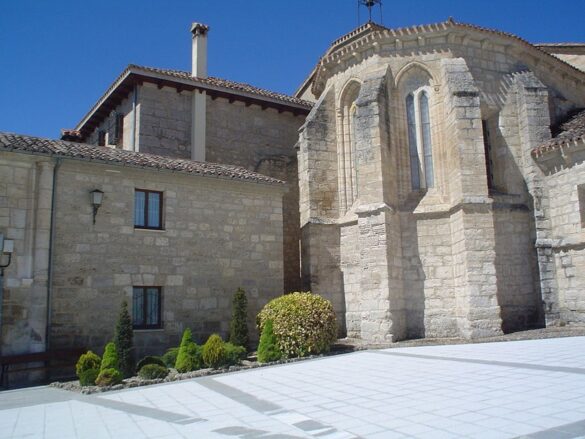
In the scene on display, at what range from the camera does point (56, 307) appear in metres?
12.0

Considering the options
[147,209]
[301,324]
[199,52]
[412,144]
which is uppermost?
[199,52]

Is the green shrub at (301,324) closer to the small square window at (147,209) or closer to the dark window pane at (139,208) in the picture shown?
the small square window at (147,209)

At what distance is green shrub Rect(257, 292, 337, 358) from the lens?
1256 cm

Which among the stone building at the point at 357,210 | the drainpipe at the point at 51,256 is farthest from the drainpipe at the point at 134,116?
the drainpipe at the point at 51,256

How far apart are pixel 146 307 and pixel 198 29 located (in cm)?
1224

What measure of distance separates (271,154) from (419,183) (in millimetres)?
6985

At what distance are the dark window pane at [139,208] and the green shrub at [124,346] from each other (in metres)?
3.05

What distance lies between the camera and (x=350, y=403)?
6867 mm

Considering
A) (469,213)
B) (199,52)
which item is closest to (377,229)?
(469,213)

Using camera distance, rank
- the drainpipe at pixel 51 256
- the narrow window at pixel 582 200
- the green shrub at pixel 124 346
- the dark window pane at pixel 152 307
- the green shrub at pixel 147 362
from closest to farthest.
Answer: the green shrub at pixel 124 346
the green shrub at pixel 147 362
the drainpipe at pixel 51 256
the dark window pane at pixel 152 307
the narrow window at pixel 582 200

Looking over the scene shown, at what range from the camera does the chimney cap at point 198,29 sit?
2053cm

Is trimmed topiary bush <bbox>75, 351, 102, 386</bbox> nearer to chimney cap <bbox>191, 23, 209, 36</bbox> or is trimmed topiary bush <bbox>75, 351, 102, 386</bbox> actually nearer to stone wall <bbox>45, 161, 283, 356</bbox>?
stone wall <bbox>45, 161, 283, 356</bbox>

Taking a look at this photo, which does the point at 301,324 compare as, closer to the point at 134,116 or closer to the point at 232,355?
the point at 232,355

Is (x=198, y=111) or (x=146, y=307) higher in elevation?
(x=198, y=111)
